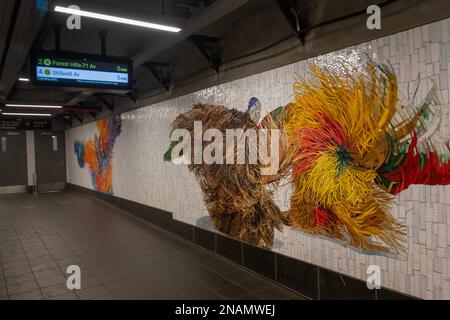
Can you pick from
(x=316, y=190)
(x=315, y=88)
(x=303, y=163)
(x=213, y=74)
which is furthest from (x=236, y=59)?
(x=316, y=190)

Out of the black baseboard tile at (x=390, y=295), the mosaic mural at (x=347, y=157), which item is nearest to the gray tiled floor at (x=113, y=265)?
the mosaic mural at (x=347, y=157)

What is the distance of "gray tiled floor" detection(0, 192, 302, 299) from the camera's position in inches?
138

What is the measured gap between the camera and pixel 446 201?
2.20 metres

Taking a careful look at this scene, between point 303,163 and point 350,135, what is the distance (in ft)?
1.93

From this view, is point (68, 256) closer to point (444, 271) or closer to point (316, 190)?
point (316, 190)

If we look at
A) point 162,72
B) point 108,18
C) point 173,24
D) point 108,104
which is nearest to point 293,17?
point 173,24

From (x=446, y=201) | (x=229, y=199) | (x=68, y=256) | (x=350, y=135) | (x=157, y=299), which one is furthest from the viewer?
(x=68, y=256)

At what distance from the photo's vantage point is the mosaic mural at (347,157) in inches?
94.0

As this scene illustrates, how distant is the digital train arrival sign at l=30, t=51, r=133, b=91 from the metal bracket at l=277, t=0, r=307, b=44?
245 centimetres

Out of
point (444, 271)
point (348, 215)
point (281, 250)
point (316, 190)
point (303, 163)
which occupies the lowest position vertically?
point (281, 250)

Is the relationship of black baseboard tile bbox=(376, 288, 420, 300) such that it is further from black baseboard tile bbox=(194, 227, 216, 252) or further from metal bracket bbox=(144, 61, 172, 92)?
metal bracket bbox=(144, 61, 172, 92)

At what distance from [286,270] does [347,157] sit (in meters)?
1.46

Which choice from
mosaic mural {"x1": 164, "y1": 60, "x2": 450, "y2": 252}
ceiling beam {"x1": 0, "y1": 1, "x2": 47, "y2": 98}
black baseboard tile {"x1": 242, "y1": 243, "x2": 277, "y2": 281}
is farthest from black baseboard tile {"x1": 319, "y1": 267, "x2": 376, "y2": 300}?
ceiling beam {"x1": 0, "y1": 1, "x2": 47, "y2": 98}

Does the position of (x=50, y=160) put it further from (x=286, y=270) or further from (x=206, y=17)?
(x=286, y=270)
